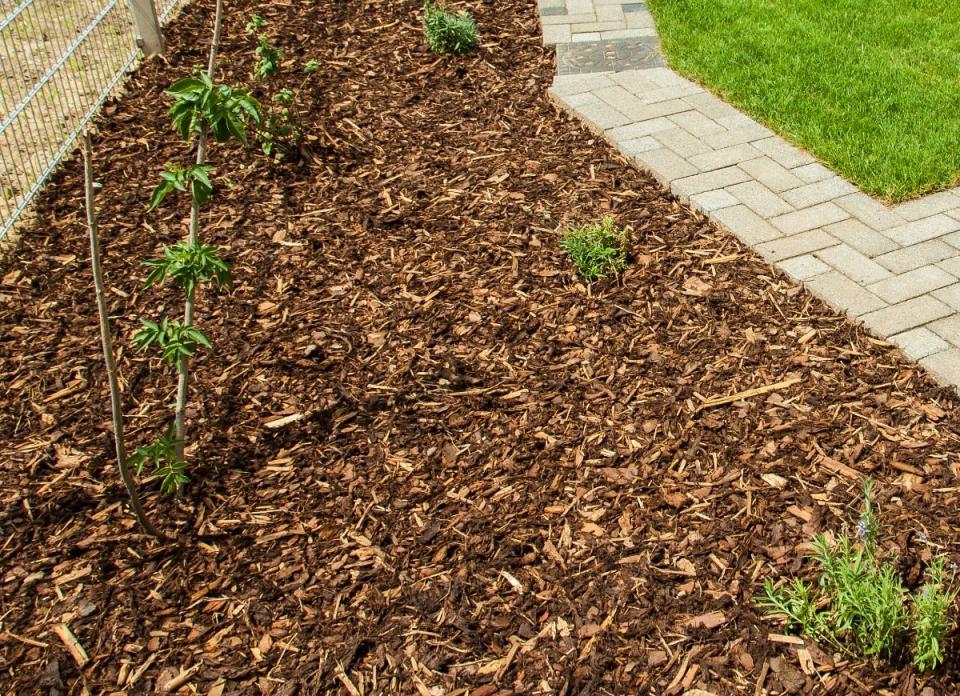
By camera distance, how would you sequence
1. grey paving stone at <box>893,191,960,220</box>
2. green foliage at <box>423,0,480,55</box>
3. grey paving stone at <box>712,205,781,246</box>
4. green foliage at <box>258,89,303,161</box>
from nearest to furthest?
grey paving stone at <box>712,205,781,246</box>, grey paving stone at <box>893,191,960,220</box>, green foliage at <box>258,89,303,161</box>, green foliage at <box>423,0,480,55</box>

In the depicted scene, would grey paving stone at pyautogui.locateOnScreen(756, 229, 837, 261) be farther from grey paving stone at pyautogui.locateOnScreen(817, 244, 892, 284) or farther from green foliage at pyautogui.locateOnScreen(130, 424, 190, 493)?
green foliage at pyautogui.locateOnScreen(130, 424, 190, 493)

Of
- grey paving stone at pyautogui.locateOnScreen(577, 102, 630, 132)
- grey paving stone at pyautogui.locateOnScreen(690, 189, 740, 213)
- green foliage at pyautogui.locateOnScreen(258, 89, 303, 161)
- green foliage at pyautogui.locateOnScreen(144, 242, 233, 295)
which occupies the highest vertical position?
green foliage at pyautogui.locateOnScreen(144, 242, 233, 295)

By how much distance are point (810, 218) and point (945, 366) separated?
1.17m

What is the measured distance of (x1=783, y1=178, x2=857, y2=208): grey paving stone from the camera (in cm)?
492

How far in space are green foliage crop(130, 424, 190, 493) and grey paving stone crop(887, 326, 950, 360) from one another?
281 centimetres

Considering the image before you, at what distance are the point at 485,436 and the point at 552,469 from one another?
304 millimetres

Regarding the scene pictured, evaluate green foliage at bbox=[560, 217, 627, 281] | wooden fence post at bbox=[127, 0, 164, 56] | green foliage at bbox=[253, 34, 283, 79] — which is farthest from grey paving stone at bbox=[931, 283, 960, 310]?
wooden fence post at bbox=[127, 0, 164, 56]

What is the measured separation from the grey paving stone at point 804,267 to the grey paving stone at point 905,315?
13.6 inches

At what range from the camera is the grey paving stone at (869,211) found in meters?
4.75

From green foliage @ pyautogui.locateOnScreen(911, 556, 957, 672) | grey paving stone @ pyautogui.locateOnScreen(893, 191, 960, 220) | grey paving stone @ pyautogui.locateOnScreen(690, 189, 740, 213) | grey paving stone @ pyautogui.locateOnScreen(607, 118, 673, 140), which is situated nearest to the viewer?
green foliage @ pyautogui.locateOnScreen(911, 556, 957, 672)

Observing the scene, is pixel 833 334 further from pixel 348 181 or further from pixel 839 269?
pixel 348 181

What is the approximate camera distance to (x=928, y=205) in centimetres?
486

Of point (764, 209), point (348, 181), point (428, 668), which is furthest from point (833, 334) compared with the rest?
point (348, 181)

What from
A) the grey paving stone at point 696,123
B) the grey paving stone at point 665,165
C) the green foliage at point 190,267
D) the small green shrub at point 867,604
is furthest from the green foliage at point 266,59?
the small green shrub at point 867,604
